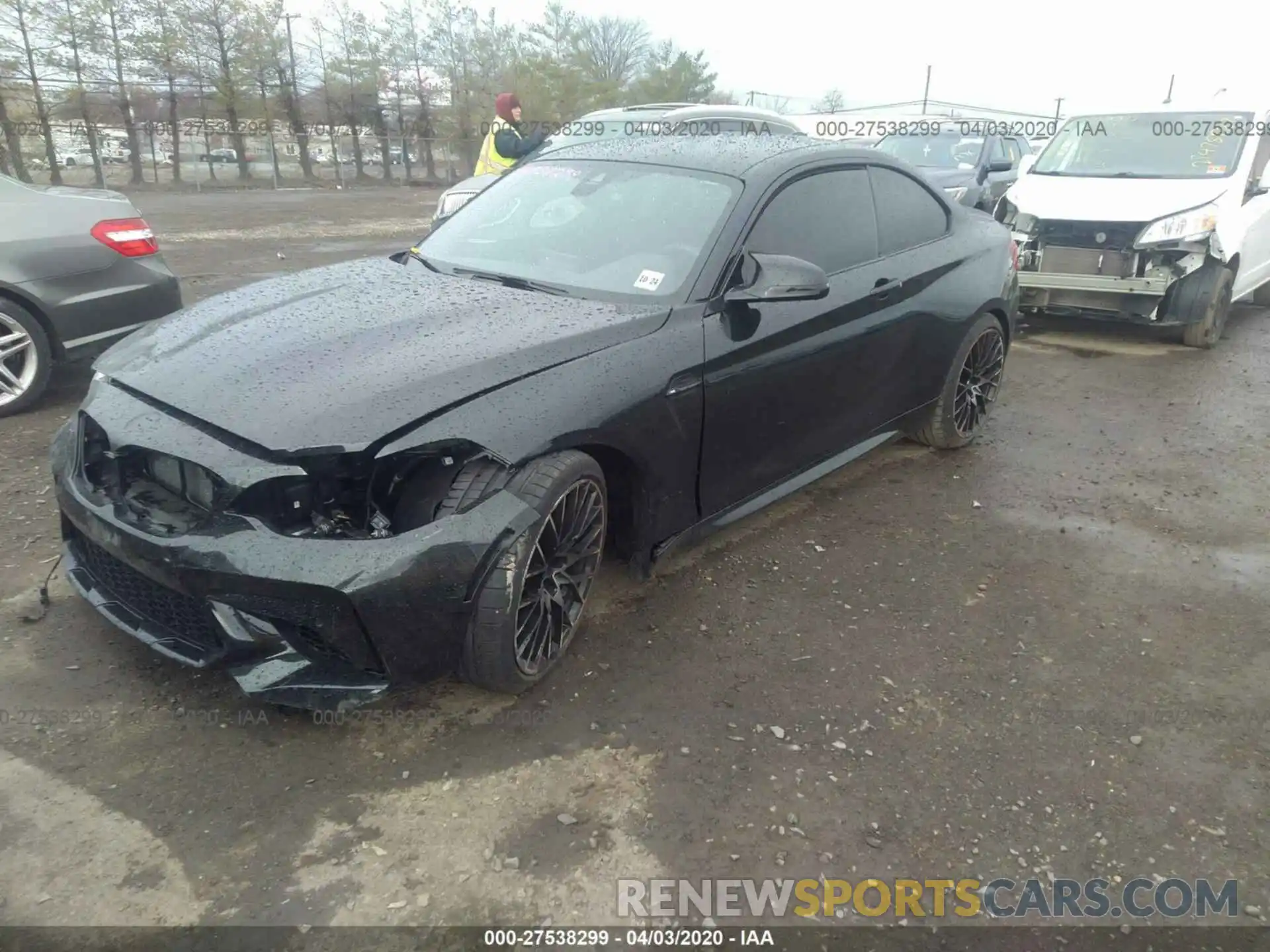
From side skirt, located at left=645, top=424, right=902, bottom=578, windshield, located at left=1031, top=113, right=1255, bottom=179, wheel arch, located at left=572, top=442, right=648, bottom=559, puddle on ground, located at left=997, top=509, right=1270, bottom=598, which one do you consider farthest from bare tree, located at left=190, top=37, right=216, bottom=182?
puddle on ground, located at left=997, top=509, right=1270, bottom=598

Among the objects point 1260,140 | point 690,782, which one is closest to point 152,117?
point 1260,140

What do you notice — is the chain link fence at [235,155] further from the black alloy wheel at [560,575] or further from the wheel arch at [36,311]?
the black alloy wheel at [560,575]

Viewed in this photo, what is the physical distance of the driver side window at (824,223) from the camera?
3588 millimetres

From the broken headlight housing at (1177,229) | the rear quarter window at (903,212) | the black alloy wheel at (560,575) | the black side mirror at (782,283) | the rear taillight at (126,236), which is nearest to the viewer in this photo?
the black alloy wheel at (560,575)

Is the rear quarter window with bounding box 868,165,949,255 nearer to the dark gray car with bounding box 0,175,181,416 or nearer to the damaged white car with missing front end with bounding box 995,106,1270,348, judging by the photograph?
the damaged white car with missing front end with bounding box 995,106,1270,348

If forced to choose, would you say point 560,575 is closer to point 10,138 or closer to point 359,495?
point 359,495

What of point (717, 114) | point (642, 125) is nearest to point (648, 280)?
point (642, 125)

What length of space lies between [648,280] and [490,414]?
39.5 inches

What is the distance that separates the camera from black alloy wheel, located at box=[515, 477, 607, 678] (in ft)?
9.06

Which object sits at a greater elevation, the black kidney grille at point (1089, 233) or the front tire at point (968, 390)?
the black kidney grille at point (1089, 233)

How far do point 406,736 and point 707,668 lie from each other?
1.03 meters

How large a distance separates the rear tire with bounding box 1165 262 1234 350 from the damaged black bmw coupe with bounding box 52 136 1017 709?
4.34 meters

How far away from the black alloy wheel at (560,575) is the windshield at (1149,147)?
7.16 m

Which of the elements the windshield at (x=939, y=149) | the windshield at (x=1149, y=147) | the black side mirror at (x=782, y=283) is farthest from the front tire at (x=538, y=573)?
the windshield at (x=939, y=149)
